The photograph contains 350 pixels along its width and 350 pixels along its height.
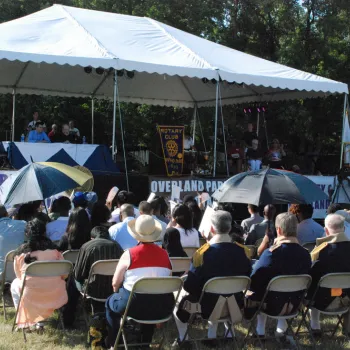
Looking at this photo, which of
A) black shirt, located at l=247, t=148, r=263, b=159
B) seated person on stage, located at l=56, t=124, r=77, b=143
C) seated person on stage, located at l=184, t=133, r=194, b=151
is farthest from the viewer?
seated person on stage, located at l=184, t=133, r=194, b=151

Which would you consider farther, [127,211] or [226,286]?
[127,211]

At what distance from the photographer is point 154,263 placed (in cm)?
440

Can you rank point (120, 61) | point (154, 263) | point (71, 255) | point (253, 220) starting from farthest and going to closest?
point (120, 61) → point (253, 220) → point (71, 255) → point (154, 263)

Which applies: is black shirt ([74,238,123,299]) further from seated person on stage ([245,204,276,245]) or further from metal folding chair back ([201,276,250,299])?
seated person on stage ([245,204,276,245])

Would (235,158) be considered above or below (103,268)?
above

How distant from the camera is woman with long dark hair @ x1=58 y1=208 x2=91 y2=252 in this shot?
5539 mm

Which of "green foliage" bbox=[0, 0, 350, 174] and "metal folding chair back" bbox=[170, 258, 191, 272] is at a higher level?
"green foliage" bbox=[0, 0, 350, 174]

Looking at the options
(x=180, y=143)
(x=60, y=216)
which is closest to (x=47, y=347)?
(x=60, y=216)

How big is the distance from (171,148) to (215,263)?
717cm

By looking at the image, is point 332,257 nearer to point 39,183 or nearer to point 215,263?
point 215,263

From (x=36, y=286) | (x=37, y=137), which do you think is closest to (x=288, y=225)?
(x=36, y=286)

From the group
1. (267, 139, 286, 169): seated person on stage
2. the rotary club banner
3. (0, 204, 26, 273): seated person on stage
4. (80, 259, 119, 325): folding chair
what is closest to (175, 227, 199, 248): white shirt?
(80, 259, 119, 325): folding chair

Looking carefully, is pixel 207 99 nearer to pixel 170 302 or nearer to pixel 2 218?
pixel 2 218

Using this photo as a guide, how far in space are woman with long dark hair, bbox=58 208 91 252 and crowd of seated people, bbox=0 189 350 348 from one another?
0.03 feet
